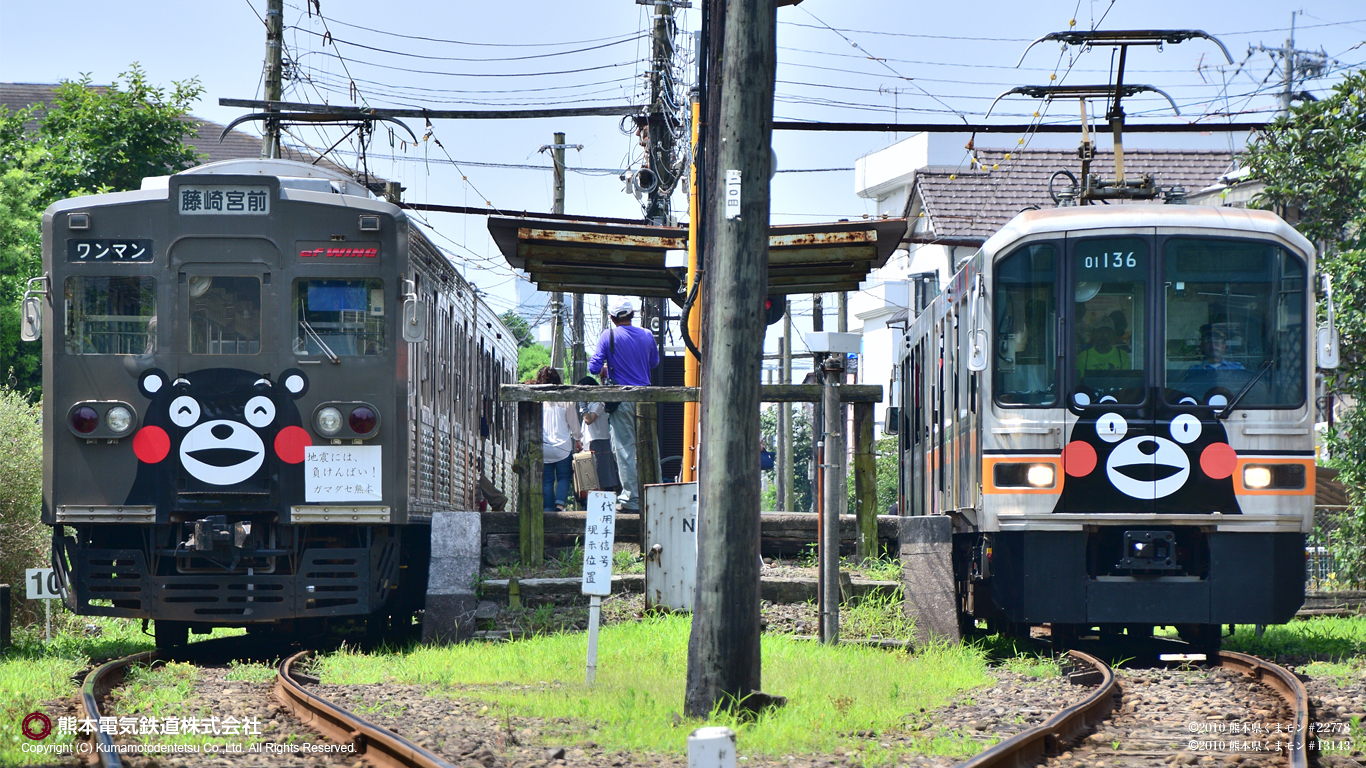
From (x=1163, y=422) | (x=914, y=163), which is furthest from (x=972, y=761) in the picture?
(x=914, y=163)

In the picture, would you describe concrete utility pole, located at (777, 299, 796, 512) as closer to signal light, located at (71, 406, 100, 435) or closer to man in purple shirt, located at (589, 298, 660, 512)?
man in purple shirt, located at (589, 298, 660, 512)

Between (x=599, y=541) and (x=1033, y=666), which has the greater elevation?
(x=599, y=541)

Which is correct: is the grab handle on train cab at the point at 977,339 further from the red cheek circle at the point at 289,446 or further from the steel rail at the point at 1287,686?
the red cheek circle at the point at 289,446

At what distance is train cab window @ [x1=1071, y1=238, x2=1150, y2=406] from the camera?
9.45 metres

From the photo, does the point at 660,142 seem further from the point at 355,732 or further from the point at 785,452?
the point at 355,732

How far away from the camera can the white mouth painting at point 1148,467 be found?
9.34 m

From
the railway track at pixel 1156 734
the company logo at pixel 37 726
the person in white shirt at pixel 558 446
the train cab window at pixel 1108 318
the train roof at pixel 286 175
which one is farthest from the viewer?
the person in white shirt at pixel 558 446

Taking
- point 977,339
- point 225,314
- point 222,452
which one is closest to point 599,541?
point 977,339

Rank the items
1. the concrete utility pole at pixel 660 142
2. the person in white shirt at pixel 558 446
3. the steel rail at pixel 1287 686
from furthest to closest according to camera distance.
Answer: the concrete utility pole at pixel 660 142 → the person in white shirt at pixel 558 446 → the steel rail at pixel 1287 686

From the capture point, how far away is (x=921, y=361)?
14695 mm

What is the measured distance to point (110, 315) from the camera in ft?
33.6

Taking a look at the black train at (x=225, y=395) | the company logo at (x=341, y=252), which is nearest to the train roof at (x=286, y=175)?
the black train at (x=225, y=395)

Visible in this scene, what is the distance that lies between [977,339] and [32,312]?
6627 mm

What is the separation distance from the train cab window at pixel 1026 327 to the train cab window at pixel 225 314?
5277mm
